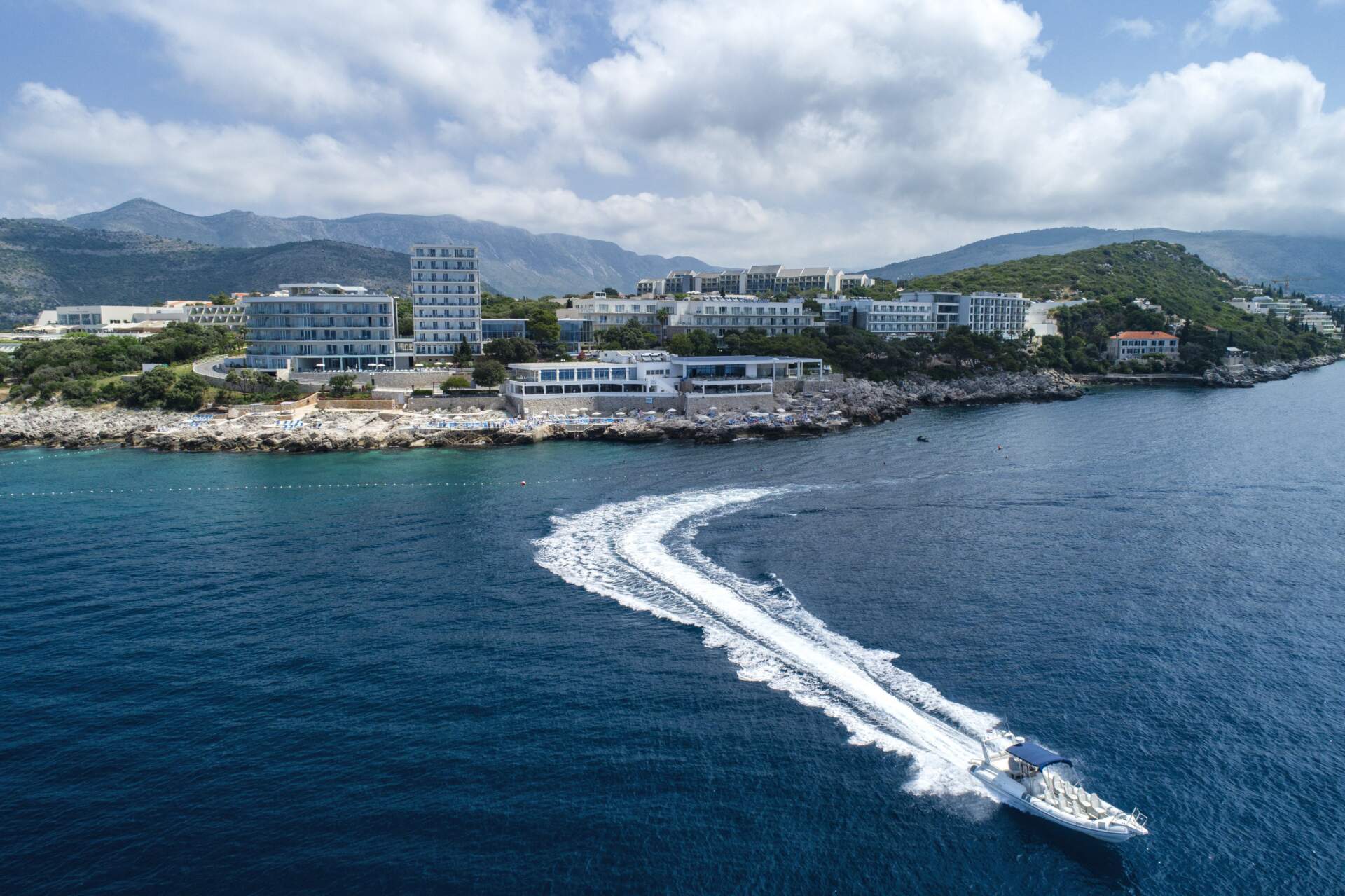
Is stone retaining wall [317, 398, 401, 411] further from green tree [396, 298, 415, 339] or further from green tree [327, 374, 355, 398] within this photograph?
green tree [396, 298, 415, 339]

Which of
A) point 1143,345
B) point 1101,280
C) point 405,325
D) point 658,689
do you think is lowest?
point 658,689

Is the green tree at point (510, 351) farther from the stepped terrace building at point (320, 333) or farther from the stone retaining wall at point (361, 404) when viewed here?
the stone retaining wall at point (361, 404)

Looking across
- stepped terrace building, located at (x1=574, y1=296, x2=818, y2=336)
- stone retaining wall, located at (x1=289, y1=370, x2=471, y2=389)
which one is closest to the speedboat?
stone retaining wall, located at (x1=289, y1=370, x2=471, y2=389)

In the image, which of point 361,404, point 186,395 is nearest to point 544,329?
point 361,404

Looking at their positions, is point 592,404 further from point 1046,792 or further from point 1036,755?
point 1046,792

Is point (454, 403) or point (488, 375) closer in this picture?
point (454, 403)

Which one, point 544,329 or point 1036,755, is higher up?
point 544,329

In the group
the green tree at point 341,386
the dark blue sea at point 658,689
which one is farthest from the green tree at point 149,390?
the dark blue sea at point 658,689
